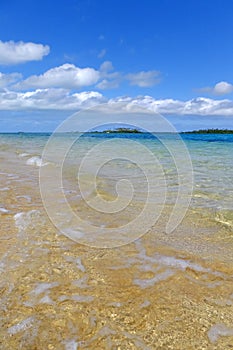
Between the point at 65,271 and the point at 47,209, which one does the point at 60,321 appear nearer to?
the point at 65,271

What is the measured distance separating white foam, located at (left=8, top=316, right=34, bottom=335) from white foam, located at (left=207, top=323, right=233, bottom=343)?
1.68 metres

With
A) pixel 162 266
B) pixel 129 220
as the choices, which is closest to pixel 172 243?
pixel 162 266

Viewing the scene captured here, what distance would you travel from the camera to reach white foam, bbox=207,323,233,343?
2.68 meters

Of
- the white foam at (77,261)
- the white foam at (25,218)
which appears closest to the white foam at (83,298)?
the white foam at (77,261)

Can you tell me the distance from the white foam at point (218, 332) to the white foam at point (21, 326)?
168cm

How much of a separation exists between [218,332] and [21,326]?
1.84 m

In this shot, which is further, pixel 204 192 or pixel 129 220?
pixel 204 192

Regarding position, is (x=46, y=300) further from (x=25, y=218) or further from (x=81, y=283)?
(x=25, y=218)

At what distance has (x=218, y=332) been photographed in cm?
275

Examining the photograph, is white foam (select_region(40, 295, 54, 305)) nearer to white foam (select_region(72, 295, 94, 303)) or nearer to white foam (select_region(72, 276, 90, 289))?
white foam (select_region(72, 295, 94, 303))

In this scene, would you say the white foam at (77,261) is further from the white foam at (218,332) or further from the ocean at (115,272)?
the white foam at (218,332)

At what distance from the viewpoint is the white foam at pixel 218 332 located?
2682mm

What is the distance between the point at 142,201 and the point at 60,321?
512 centimetres

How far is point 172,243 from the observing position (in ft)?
16.2
